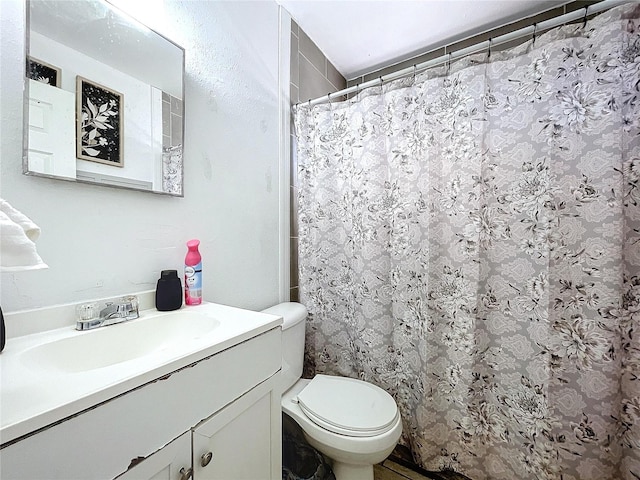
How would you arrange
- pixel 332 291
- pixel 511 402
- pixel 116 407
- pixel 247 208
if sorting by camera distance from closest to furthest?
pixel 116 407 → pixel 511 402 → pixel 247 208 → pixel 332 291

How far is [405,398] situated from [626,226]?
1.11 meters

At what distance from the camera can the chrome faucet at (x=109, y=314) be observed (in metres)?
0.71

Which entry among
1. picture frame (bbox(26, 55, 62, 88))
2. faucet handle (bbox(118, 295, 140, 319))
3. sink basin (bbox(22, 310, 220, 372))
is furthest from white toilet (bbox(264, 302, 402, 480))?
picture frame (bbox(26, 55, 62, 88))

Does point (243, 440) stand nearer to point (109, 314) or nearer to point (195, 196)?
point (109, 314)

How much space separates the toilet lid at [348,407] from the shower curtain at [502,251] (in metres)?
0.20

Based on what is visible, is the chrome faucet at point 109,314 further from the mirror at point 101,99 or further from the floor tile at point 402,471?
the floor tile at point 402,471

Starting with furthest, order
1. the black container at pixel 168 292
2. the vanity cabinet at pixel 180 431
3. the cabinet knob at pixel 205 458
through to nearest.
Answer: the black container at pixel 168 292 < the cabinet knob at pixel 205 458 < the vanity cabinet at pixel 180 431

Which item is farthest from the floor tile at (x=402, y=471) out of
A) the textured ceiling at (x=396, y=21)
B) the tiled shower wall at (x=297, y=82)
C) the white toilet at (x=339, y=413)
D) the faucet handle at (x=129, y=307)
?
the textured ceiling at (x=396, y=21)

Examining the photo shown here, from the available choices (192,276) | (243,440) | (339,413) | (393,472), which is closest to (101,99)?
(192,276)

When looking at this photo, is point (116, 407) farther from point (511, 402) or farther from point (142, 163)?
point (511, 402)

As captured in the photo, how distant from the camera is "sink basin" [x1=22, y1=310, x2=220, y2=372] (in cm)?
61

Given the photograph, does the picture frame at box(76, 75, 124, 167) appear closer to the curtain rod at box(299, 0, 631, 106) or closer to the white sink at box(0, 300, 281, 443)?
the white sink at box(0, 300, 281, 443)

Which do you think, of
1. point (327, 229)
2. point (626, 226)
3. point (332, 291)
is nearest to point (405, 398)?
point (332, 291)

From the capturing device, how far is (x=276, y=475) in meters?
0.84
